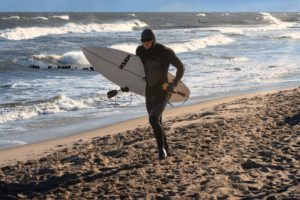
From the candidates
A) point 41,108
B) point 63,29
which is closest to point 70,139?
point 41,108

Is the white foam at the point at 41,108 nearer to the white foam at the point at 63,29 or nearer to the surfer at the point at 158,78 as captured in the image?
the surfer at the point at 158,78

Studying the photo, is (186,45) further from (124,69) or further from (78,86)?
(124,69)

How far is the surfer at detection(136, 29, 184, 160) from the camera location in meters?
5.63

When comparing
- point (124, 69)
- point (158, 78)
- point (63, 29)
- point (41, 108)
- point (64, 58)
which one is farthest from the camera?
point (63, 29)

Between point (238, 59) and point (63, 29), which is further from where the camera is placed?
point (63, 29)

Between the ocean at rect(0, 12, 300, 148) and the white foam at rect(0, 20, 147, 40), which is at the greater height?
the ocean at rect(0, 12, 300, 148)

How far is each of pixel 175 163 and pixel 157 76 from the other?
973 mm

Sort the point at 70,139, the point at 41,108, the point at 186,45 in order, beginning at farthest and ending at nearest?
the point at 186,45 → the point at 41,108 → the point at 70,139

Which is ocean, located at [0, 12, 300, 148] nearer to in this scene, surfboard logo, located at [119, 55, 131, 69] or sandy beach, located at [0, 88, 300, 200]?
sandy beach, located at [0, 88, 300, 200]

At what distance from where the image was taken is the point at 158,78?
574 centimetres

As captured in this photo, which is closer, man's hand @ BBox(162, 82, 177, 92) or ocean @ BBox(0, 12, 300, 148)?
man's hand @ BBox(162, 82, 177, 92)

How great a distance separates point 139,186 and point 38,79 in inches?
476

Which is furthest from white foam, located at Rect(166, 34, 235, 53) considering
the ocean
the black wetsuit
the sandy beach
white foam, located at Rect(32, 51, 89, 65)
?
the black wetsuit

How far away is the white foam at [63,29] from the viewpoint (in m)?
41.2
